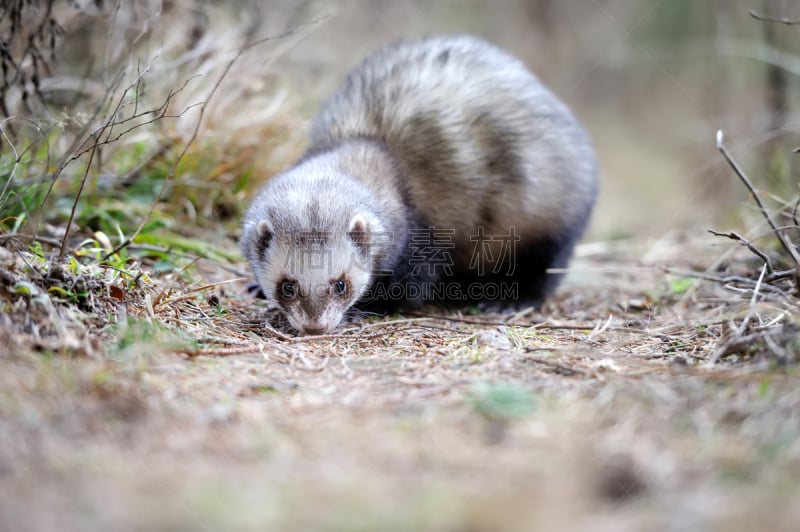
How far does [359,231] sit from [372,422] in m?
2.26

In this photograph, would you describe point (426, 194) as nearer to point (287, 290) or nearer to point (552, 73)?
point (287, 290)

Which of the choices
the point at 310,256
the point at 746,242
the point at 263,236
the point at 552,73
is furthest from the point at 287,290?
the point at 552,73

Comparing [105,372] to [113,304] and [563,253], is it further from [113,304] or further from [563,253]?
[563,253]

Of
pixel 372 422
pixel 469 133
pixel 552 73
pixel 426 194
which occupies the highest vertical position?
pixel 552 73

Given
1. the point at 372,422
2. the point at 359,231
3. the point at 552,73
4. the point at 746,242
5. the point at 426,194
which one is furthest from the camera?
the point at 552,73

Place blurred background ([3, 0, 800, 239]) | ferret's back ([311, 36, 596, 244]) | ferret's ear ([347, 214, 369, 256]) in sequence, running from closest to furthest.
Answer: ferret's ear ([347, 214, 369, 256]), ferret's back ([311, 36, 596, 244]), blurred background ([3, 0, 800, 239])

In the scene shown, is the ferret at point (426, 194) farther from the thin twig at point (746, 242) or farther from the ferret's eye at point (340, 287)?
the thin twig at point (746, 242)

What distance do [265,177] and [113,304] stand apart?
3299 mm

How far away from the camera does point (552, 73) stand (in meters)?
15.3

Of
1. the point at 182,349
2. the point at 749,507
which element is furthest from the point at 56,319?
the point at 749,507

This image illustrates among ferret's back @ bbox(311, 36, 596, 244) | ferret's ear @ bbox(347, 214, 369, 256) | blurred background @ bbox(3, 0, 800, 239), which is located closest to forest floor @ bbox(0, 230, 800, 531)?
ferret's ear @ bbox(347, 214, 369, 256)

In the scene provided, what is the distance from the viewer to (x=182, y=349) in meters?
3.52

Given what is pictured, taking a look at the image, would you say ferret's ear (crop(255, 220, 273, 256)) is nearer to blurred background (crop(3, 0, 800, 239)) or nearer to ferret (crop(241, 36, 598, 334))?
ferret (crop(241, 36, 598, 334))

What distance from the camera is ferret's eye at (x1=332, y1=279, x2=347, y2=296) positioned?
4.84 metres
